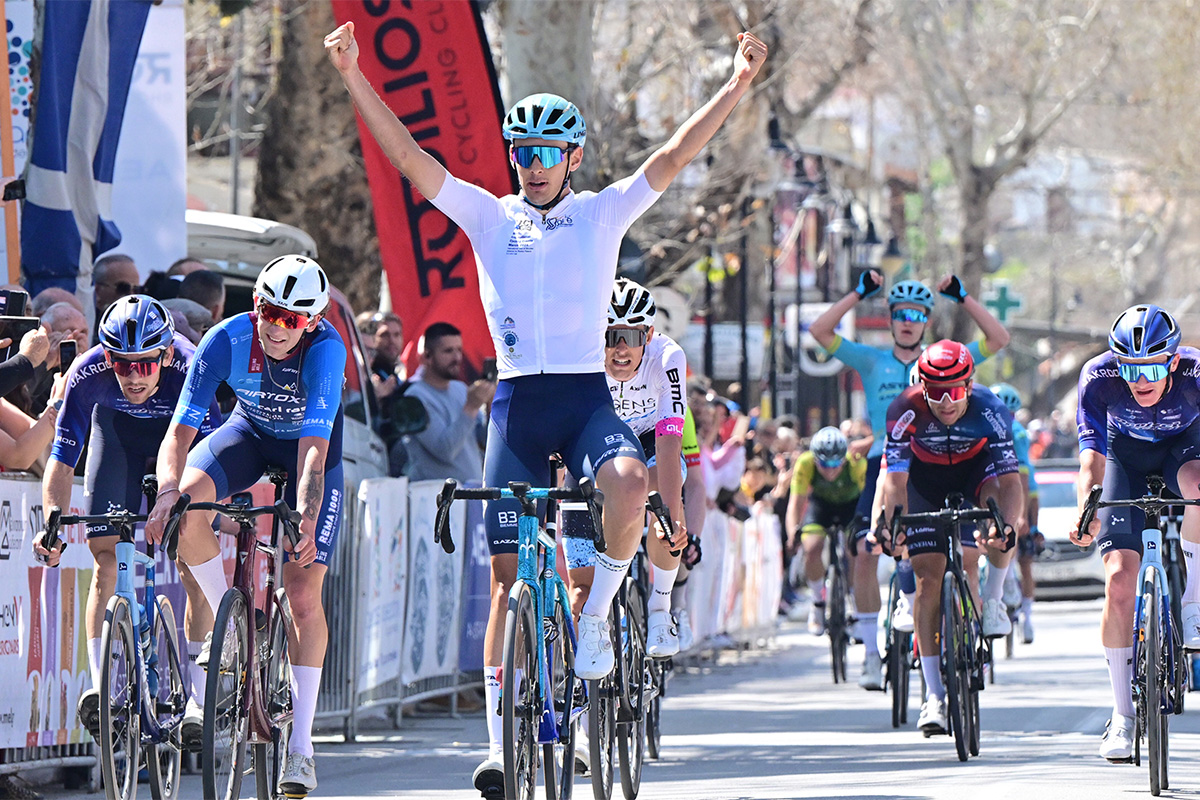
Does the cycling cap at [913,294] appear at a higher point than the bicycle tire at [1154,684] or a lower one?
higher

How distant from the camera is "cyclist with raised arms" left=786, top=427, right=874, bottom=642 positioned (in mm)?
17484

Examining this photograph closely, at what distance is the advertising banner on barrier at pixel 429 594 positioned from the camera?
13.4m

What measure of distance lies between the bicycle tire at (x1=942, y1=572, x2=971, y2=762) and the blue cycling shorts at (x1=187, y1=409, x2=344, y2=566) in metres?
3.83

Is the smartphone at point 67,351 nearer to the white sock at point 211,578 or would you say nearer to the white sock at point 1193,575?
the white sock at point 211,578

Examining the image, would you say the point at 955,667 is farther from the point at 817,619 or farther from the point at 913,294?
the point at 817,619

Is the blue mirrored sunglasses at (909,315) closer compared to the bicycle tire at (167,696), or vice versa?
the bicycle tire at (167,696)

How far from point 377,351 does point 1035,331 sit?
63.6 metres

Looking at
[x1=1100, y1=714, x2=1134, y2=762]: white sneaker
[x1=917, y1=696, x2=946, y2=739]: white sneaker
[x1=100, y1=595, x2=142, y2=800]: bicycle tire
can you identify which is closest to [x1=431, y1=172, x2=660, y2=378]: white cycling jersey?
[x1=100, y1=595, x2=142, y2=800]: bicycle tire

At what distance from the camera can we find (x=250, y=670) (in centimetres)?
811

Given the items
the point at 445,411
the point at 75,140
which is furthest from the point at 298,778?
the point at 445,411

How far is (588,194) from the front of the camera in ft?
26.9

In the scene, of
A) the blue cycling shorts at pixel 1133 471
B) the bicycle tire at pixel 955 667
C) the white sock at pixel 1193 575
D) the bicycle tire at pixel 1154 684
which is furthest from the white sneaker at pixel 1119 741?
the bicycle tire at pixel 955 667

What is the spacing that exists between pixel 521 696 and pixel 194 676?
2.16 metres

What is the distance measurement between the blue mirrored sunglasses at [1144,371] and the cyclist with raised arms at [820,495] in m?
7.50
